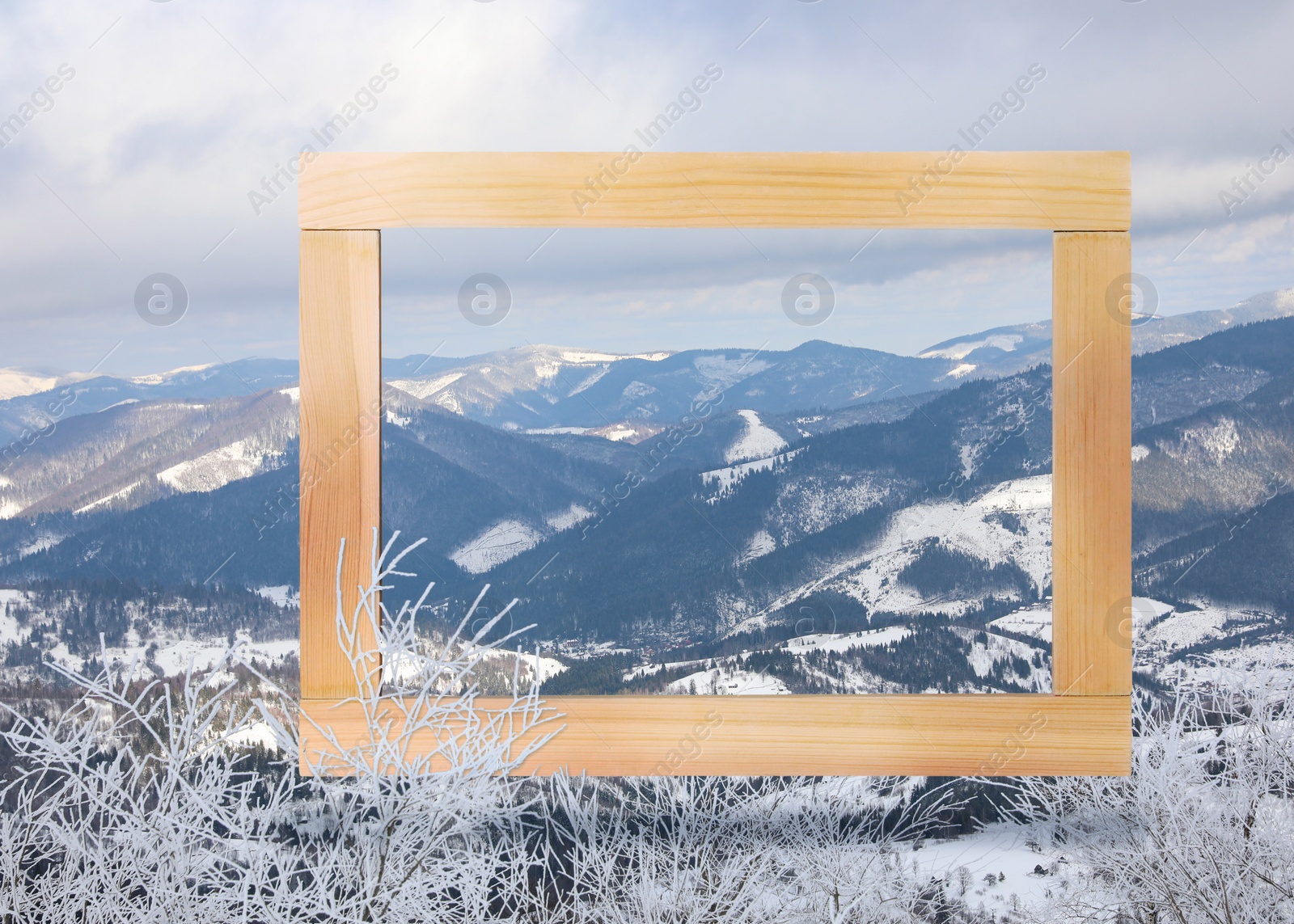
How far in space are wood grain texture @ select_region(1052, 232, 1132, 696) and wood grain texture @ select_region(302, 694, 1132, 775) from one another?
107 mm

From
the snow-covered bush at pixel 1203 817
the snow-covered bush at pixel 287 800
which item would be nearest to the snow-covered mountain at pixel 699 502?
the snow-covered bush at pixel 1203 817

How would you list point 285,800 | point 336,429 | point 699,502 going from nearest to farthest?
point 336,429
point 285,800
point 699,502

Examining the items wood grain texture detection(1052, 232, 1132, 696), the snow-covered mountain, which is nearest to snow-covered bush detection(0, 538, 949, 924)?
wood grain texture detection(1052, 232, 1132, 696)

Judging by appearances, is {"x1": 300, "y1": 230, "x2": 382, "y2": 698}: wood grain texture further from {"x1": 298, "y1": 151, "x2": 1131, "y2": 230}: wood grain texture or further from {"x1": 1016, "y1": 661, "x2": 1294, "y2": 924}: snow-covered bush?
{"x1": 1016, "y1": 661, "x2": 1294, "y2": 924}: snow-covered bush

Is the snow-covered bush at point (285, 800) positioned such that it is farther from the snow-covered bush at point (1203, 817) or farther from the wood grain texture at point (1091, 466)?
the snow-covered bush at point (1203, 817)

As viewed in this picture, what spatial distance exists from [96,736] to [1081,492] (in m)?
2.49

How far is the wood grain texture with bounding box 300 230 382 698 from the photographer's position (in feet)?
5.61

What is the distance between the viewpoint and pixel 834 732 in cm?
173

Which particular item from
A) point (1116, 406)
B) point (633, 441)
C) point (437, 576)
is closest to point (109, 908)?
point (437, 576)

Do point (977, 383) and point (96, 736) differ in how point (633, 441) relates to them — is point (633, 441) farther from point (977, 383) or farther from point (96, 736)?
point (96, 736)

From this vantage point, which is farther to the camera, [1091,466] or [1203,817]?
[1203,817]

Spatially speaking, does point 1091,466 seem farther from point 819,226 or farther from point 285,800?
point 285,800

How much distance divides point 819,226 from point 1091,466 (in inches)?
30.4

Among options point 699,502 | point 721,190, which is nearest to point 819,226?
point 721,190
